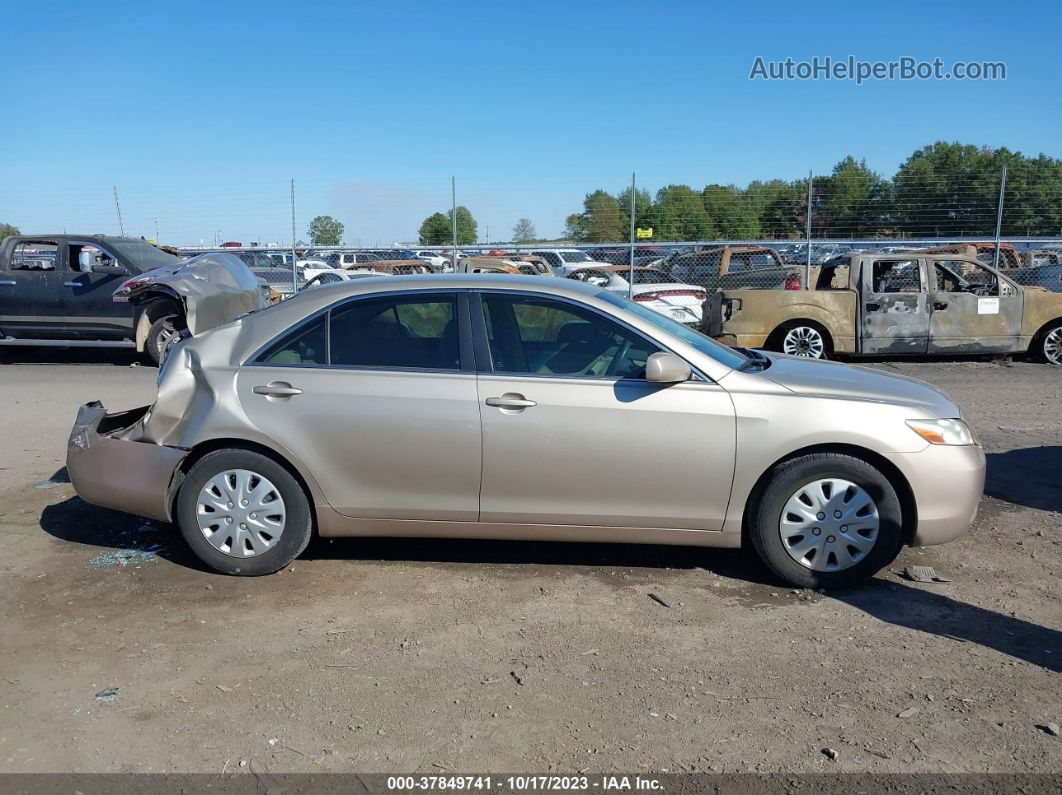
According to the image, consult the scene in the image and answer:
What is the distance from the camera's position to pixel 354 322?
4902 millimetres

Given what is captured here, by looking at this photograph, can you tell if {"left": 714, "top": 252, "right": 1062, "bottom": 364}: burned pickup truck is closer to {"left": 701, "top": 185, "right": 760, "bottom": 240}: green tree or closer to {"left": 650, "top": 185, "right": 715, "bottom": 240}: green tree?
{"left": 701, "top": 185, "right": 760, "bottom": 240}: green tree

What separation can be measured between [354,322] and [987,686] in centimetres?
348

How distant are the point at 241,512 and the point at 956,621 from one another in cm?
364

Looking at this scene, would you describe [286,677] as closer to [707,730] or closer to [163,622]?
[163,622]

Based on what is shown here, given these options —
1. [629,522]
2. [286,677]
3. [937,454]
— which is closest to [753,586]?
[629,522]

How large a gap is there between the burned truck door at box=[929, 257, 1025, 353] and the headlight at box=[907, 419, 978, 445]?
8.56m

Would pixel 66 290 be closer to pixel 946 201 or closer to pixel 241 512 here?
pixel 241 512

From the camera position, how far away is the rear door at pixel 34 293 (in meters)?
13.0

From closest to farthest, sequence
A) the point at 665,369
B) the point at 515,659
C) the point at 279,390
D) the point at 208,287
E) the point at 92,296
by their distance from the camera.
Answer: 1. the point at 515,659
2. the point at 665,369
3. the point at 279,390
4. the point at 208,287
5. the point at 92,296

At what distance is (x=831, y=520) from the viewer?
4.53 metres

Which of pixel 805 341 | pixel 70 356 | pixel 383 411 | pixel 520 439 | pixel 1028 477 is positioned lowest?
pixel 1028 477

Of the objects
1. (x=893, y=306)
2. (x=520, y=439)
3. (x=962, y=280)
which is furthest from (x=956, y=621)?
(x=962, y=280)

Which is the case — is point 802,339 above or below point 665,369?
below

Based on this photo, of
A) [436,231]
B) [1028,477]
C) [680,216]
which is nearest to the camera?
[1028,477]
